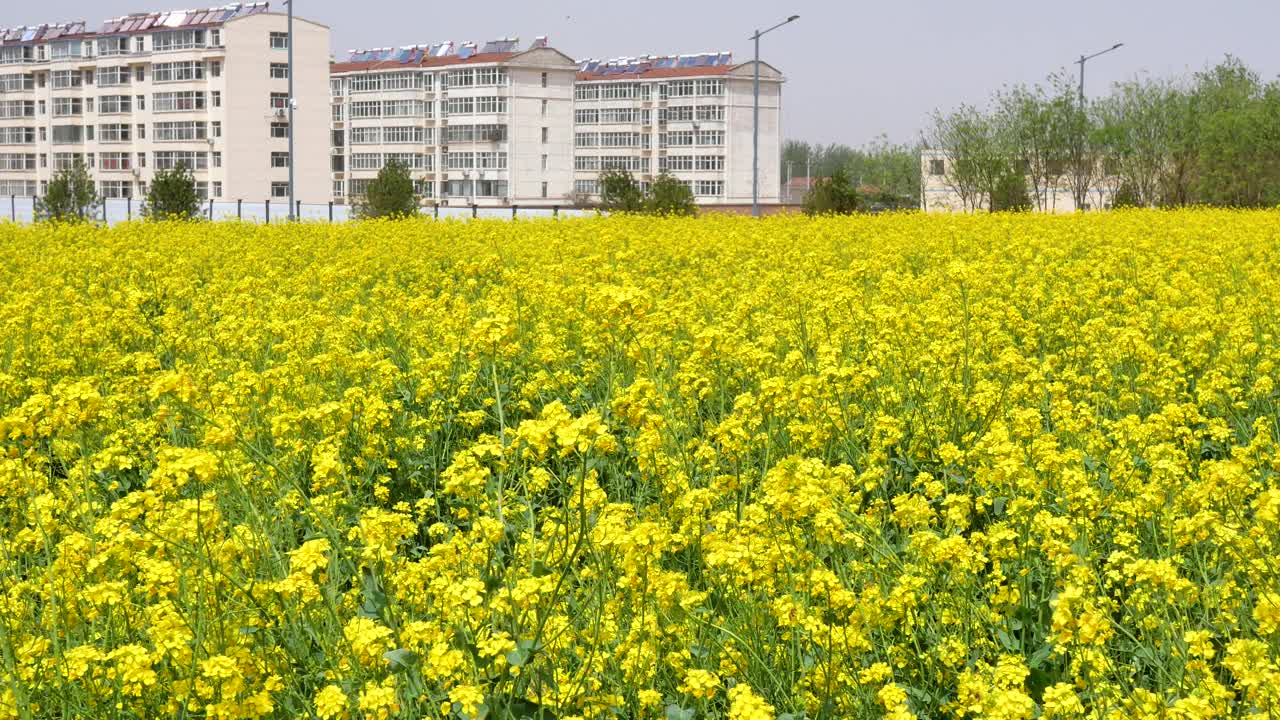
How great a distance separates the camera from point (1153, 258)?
38.3 ft

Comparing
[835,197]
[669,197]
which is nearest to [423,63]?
[835,197]

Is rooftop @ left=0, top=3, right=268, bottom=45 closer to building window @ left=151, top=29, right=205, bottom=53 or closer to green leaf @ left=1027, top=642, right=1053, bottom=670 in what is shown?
building window @ left=151, top=29, right=205, bottom=53

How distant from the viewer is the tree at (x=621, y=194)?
28.2 m

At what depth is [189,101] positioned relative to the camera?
7975 cm

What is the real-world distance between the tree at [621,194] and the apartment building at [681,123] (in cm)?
5670

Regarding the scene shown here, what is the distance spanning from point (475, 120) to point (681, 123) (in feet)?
46.6

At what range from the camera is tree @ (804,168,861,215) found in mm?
29609

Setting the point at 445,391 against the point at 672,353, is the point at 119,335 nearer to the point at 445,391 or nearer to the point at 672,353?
the point at 445,391

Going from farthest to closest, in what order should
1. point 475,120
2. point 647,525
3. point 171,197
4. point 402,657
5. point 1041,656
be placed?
point 475,120, point 171,197, point 1041,656, point 647,525, point 402,657

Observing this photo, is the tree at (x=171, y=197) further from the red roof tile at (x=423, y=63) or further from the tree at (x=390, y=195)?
the red roof tile at (x=423, y=63)

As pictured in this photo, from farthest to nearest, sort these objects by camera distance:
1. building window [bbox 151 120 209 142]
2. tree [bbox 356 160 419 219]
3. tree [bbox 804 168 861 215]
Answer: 1. building window [bbox 151 120 209 142]
2. tree [bbox 356 160 419 219]
3. tree [bbox 804 168 861 215]

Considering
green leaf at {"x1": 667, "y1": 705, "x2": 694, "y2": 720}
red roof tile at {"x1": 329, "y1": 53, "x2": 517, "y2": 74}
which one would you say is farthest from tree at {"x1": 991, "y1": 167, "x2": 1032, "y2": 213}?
red roof tile at {"x1": 329, "y1": 53, "x2": 517, "y2": 74}

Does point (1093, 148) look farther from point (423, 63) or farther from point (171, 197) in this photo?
point (423, 63)

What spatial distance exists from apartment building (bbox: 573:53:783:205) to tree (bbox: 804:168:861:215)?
2234 inches
